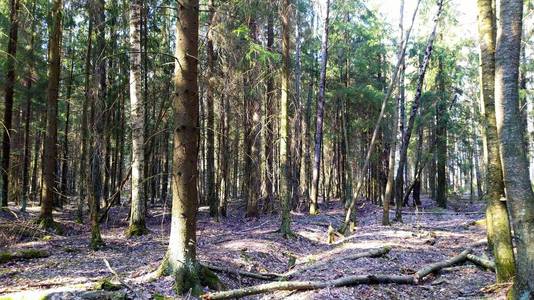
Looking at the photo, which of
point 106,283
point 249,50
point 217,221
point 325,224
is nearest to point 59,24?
point 249,50

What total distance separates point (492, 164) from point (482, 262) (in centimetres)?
233

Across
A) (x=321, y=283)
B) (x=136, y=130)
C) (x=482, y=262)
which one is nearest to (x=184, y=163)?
(x=321, y=283)

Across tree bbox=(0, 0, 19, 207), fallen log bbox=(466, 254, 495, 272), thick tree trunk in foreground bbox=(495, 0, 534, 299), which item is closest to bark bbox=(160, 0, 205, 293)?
thick tree trunk in foreground bbox=(495, 0, 534, 299)

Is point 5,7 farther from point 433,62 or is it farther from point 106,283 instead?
point 433,62

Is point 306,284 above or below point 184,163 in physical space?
below

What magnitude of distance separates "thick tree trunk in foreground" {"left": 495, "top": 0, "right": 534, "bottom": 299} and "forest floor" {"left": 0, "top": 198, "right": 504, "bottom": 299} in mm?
1320

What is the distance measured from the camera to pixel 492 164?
22.0 feet

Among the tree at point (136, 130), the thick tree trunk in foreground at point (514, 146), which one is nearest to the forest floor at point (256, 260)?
the tree at point (136, 130)

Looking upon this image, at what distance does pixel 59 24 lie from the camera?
43.9 ft

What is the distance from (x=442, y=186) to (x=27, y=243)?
2387 cm

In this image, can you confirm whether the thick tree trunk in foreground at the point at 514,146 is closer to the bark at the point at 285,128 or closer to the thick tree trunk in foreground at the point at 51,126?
the bark at the point at 285,128

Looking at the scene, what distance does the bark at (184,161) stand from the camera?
627cm

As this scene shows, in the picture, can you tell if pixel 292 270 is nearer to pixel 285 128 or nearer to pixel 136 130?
pixel 285 128

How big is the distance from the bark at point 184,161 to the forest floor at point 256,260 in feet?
0.97
